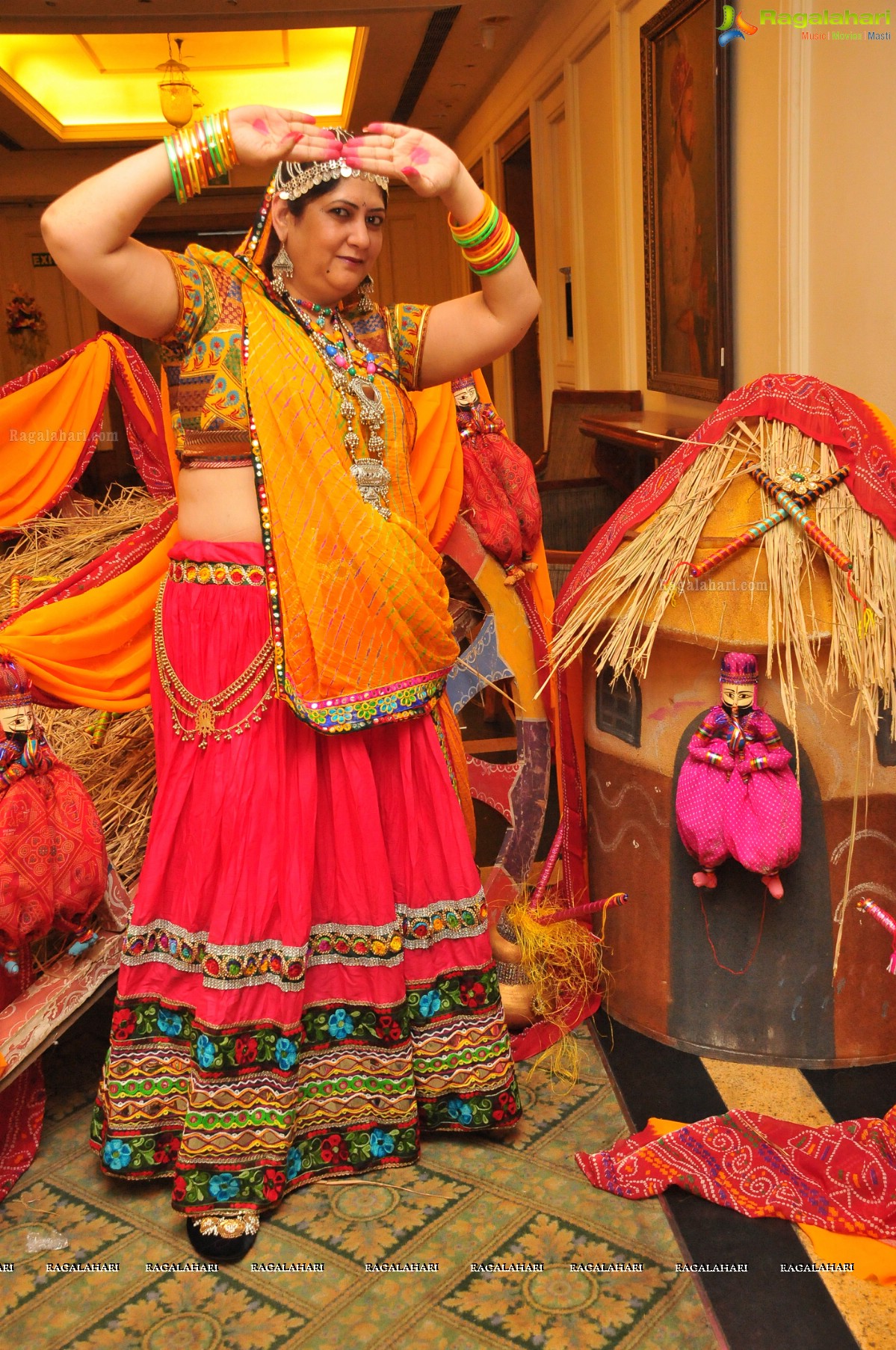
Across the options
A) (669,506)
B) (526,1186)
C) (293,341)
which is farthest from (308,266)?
(526,1186)

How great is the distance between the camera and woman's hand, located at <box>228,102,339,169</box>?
1669 mm

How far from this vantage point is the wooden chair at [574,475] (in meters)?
4.55

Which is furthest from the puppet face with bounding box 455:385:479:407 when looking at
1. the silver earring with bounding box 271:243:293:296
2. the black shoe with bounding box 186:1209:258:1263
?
the black shoe with bounding box 186:1209:258:1263

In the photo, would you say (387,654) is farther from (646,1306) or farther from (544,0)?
(544,0)

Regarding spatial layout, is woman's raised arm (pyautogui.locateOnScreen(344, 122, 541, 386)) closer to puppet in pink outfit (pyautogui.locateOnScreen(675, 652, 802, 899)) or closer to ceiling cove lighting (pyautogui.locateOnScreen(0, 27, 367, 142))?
puppet in pink outfit (pyautogui.locateOnScreen(675, 652, 802, 899))

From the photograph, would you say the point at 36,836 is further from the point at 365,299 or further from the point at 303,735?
the point at 365,299

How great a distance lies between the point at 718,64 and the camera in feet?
11.9

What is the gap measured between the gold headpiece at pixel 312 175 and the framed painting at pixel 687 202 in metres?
2.29

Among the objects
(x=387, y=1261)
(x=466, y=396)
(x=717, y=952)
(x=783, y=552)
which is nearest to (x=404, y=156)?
(x=466, y=396)

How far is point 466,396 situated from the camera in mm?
2576

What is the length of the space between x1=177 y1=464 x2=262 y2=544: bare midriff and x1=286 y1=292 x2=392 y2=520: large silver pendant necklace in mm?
179

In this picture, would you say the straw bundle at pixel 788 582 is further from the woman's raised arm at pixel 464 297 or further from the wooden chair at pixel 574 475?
the wooden chair at pixel 574 475

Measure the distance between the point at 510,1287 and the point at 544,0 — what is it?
6077 mm

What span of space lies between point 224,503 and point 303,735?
0.41m
